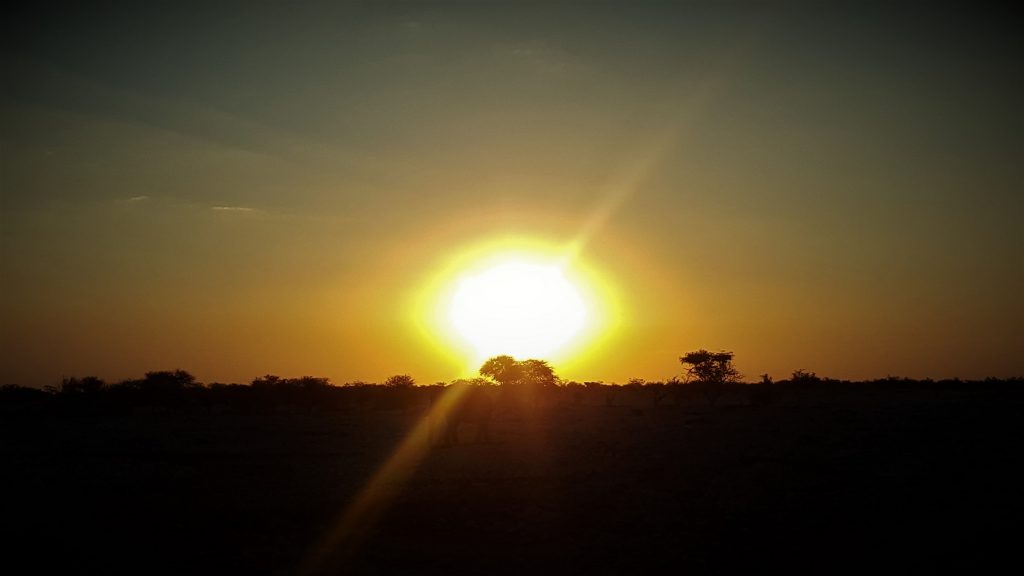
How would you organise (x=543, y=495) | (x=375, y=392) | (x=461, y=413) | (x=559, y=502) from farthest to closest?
(x=375, y=392) < (x=461, y=413) < (x=543, y=495) < (x=559, y=502)

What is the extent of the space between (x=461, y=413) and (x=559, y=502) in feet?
41.0

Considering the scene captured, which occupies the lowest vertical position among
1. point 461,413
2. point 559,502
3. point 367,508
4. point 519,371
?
point 559,502

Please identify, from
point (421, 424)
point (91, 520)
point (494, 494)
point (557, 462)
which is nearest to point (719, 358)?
point (421, 424)

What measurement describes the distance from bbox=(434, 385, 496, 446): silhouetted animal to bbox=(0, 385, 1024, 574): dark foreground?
5.44 feet

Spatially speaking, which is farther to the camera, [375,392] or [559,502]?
[375,392]

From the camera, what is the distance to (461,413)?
91.7 feet

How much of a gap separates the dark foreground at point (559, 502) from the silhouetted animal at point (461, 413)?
1.66 metres

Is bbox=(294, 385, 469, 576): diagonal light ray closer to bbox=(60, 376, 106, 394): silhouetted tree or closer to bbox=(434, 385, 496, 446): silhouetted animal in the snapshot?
bbox=(434, 385, 496, 446): silhouetted animal

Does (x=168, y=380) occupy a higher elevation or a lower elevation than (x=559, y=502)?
higher

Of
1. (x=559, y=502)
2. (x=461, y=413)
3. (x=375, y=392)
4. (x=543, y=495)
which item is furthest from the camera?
(x=375, y=392)

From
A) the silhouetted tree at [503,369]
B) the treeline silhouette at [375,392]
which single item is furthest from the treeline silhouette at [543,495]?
the silhouetted tree at [503,369]

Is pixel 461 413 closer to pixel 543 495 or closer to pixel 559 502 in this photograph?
pixel 543 495

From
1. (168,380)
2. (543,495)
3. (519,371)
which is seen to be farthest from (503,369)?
(543,495)

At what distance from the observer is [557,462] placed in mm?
20609
